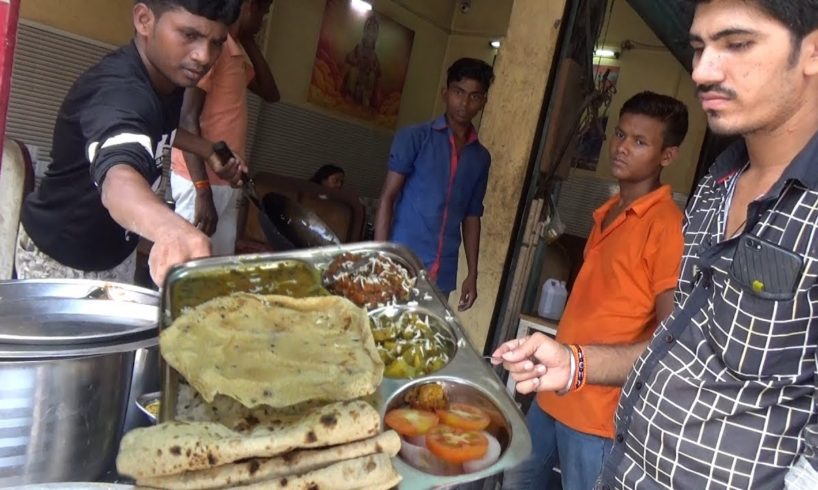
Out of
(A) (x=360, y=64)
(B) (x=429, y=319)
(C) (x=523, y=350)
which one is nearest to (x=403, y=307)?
(B) (x=429, y=319)

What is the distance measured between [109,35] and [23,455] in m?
5.69

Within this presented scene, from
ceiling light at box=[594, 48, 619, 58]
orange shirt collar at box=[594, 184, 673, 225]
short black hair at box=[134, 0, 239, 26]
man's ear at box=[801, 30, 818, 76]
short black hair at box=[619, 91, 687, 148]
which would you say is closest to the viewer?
man's ear at box=[801, 30, 818, 76]

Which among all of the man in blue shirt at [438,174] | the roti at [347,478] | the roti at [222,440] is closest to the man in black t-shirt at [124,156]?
the roti at [222,440]

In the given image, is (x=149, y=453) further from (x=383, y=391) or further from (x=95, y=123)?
(x=95, y=123)

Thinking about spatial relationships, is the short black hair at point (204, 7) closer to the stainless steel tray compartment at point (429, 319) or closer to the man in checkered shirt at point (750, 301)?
the stainless steel tray compartment at point (429, 319)

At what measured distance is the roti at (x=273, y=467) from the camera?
1.07 meters

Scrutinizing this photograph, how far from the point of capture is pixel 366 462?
3.75ft

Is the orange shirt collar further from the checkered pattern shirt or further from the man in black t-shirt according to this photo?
the man in black t-shirt

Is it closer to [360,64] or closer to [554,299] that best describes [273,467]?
[554,299]

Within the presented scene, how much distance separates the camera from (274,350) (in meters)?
1.45

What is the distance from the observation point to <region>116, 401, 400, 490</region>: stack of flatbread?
1.06 m

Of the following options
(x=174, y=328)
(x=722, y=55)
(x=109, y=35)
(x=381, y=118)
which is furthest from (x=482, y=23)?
(x=174, y=328)

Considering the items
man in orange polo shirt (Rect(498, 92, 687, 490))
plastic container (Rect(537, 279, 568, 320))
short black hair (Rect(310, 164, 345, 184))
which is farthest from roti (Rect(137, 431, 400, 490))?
short black hair (Rect(310, 164, 345, 184))

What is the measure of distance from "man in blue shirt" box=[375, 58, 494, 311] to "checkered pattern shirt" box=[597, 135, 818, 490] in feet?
8.26
